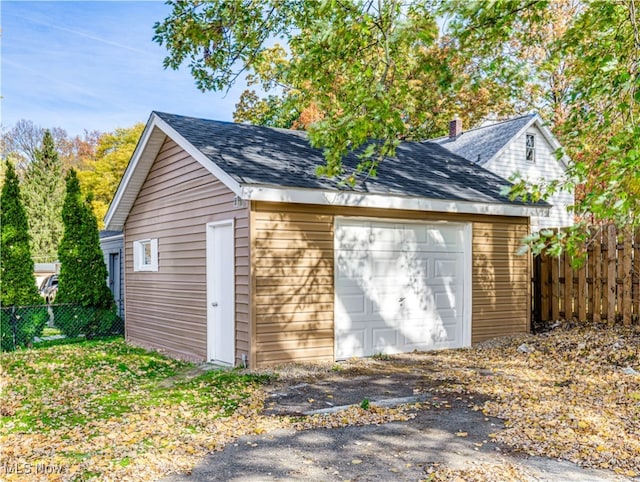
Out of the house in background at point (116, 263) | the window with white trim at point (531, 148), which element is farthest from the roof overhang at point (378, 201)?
the window with white trim at point (531, 148)

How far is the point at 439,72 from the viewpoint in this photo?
705cm

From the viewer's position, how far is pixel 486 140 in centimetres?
1980

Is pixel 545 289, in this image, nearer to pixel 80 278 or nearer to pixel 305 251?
pixel 305 251

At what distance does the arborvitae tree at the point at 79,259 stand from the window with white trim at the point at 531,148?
15361 mm

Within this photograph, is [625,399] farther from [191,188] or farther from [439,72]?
[191,188]

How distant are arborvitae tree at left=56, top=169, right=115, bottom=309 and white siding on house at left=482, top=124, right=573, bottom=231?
13.0 m

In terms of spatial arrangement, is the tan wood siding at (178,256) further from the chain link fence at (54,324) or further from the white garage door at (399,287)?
the white garage door at (399,287)

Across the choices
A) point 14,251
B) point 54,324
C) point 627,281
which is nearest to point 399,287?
point 627,281

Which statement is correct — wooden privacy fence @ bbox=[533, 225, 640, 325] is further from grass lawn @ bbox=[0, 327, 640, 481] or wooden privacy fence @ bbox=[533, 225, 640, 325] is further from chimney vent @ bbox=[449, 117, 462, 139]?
chimney vent @ bbox=[449, 117, 462, 139]

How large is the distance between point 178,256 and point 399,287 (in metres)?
4.22

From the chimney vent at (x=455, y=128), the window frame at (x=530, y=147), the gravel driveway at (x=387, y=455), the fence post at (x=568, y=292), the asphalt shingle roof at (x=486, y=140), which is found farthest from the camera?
the chimney vent at (x=455, y=128)

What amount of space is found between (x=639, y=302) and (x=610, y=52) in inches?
196

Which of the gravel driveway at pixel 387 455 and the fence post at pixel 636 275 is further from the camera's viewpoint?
the fence post at pixel 636 275

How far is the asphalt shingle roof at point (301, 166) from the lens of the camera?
27.2 ft
